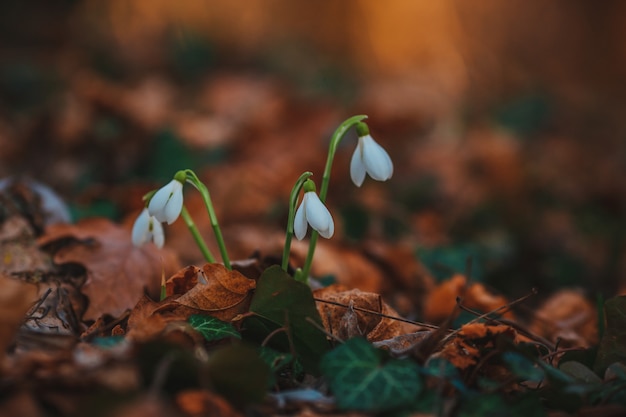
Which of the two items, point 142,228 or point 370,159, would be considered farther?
point 142,228

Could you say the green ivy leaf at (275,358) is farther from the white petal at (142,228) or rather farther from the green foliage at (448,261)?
the green foliage at (448,261)

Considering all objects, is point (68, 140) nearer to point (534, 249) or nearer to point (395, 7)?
point (534, 249)

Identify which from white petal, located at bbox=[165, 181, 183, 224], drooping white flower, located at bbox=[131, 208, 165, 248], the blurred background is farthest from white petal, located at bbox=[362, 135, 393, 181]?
the blurred background

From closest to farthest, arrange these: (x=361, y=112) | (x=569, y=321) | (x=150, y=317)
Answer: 1. (x=150, y=317)
2. (x=569, y=321)
3. (x=361, y=112)

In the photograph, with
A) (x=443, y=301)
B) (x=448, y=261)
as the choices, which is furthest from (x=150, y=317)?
(x=448, y=261)

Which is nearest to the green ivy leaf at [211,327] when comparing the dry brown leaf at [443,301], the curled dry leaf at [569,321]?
the dry brown leaf at [443,301]

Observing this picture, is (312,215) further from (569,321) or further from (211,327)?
(569,321)

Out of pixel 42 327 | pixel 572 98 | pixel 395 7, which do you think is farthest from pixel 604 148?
pixel 42 327

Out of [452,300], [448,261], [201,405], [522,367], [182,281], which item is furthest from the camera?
[448,261]
